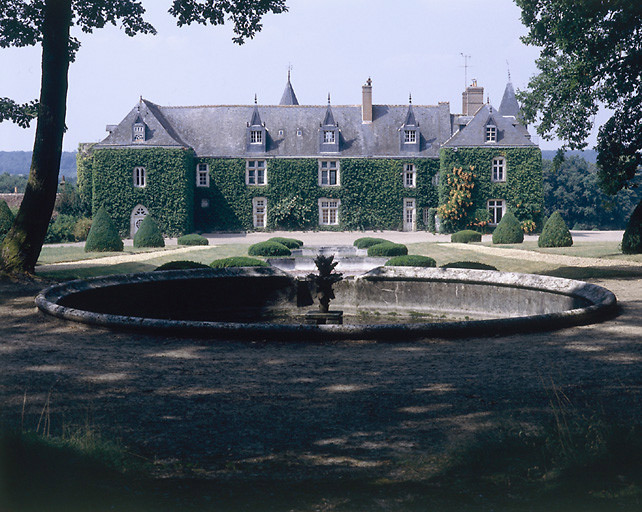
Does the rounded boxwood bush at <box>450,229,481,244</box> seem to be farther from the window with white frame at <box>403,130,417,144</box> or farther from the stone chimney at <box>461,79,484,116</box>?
the stone chimney at <box>461,79,484,116</box>

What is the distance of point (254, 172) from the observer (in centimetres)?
4141

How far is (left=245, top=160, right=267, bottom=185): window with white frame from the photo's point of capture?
1628 inches

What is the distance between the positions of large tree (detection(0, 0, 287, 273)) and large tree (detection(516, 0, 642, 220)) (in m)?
7.69

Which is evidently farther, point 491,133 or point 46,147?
point 491,133

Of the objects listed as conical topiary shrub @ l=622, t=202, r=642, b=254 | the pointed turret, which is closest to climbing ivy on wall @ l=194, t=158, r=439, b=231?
the pointed turret

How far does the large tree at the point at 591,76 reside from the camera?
1739 centimetres

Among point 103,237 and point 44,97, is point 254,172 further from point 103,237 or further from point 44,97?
point 44,97

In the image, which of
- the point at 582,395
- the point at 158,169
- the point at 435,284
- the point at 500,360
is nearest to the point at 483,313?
the point at 435,284

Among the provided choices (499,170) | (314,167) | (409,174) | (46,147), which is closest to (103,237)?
(46,147)

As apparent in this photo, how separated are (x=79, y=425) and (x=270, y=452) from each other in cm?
127

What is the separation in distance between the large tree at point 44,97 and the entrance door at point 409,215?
26854 millimetres

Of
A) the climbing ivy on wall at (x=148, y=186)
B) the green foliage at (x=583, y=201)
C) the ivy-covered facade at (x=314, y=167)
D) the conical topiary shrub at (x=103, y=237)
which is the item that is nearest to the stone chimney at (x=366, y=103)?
the ivy-covered facade at (x=314, y=167)

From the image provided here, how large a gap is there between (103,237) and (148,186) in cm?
1396

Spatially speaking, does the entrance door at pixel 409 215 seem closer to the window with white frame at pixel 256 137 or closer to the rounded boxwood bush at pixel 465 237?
the window with white frame at pixel 256 137
